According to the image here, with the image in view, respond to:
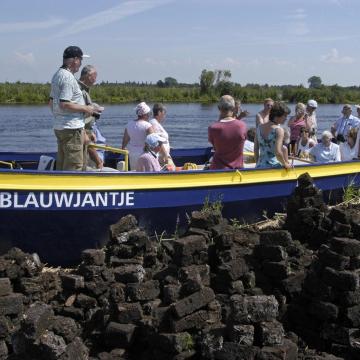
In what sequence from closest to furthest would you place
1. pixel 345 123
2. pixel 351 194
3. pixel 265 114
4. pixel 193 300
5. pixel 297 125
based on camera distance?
pixel 193 300 < pixel 351 194 < pixel 265 114 < pixel 297 125 < pixel 345 123

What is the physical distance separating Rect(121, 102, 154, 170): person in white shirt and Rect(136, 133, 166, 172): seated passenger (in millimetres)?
507

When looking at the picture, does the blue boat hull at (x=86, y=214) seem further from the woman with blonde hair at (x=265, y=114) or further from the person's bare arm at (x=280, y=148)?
the woman with blonde hair at (x=265, y=114)

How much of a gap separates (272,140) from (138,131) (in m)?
1.71

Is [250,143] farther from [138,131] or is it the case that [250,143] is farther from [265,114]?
[138,131]

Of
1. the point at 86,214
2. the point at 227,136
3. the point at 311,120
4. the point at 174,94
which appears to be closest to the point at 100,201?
the point at 86,214

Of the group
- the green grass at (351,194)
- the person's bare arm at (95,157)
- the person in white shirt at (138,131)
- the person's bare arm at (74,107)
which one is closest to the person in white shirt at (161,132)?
the person in white shirt at (138,131)

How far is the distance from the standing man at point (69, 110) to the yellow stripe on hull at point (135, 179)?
1.76 ft

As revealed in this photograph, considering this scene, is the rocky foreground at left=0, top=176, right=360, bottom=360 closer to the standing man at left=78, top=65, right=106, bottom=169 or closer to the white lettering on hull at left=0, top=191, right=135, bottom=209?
the white lettering on hull at left=0, top=191, right=135, bottom=209

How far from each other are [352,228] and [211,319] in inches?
102

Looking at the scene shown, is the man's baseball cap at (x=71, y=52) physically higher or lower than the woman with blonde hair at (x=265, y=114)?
higher

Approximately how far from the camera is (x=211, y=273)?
5.64 meters

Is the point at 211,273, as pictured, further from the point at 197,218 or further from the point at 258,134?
the point at 258,134

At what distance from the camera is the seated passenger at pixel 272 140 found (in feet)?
24.9

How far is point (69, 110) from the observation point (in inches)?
267
